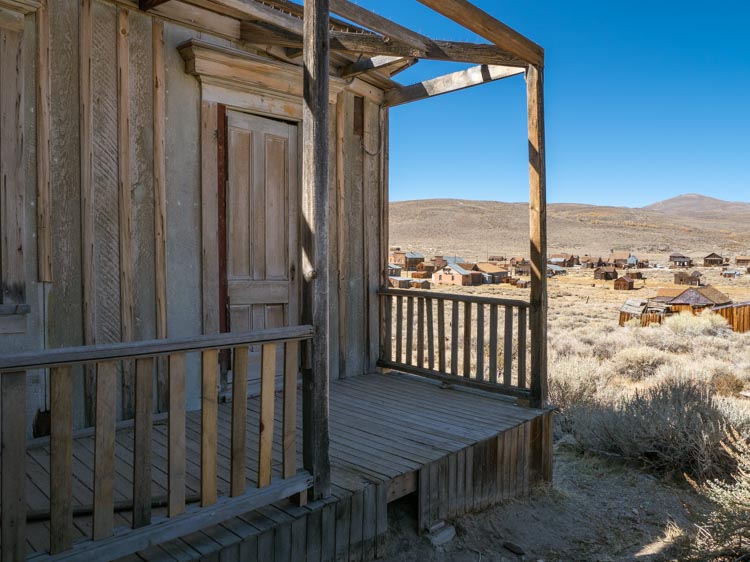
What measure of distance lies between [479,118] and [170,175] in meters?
95.1

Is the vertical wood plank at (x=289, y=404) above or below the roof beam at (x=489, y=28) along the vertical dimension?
below

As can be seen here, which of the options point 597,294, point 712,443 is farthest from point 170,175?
point 597,294

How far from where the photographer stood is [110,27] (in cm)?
365

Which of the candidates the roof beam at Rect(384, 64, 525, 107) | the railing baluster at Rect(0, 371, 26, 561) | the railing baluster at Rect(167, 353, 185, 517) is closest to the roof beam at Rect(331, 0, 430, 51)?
the roof beam at Rect(384, 64, 525, 107)

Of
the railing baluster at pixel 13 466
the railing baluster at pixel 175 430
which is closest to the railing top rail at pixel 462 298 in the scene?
the railing baluster at pixel 175 430

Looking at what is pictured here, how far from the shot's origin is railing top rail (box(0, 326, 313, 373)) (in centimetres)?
181

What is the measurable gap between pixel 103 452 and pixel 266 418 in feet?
2.51

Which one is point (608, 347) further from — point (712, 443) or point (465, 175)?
point (465, 175)

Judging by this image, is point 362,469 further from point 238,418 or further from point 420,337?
point 420,337

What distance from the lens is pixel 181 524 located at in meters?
2.24

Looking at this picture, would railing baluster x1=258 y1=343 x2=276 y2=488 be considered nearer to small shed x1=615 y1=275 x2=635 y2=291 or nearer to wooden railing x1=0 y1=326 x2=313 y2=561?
wooden railing x1=0 y1=326 x2=313 y2=561

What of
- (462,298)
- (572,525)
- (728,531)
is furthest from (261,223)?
(728,531)

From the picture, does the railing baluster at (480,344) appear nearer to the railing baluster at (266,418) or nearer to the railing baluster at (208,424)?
the railing baluster at (266,418)

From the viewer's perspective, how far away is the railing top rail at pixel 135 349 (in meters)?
1.81
